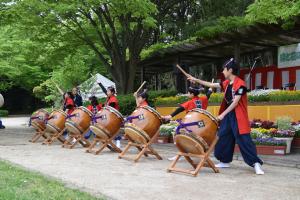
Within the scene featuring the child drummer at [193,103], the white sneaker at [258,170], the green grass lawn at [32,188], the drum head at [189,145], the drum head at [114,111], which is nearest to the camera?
the green grass lawn at [32,188]

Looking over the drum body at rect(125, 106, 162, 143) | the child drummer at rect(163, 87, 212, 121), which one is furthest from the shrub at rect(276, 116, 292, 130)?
the drum body at rect(125, 106, 162, 143)

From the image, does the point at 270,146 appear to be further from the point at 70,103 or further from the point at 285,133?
the point at 70,103

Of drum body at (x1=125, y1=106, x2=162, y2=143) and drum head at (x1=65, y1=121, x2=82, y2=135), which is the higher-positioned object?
drum body at (x1=125, y1=106, x2=162, y2=143)

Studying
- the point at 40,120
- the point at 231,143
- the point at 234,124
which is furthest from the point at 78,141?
the point at 234,124

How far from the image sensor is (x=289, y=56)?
1888 centimetres

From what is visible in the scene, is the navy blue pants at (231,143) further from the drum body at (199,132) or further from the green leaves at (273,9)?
the green leaves at (273,9)

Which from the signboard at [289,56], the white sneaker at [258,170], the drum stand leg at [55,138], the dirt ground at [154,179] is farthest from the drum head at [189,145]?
the signboard at [289,56]

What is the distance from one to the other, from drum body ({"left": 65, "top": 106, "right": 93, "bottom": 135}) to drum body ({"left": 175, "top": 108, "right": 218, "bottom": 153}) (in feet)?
14.0

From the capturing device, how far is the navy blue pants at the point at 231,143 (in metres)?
7.87

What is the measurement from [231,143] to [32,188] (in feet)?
12.1

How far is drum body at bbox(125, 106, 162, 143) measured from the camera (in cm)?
928

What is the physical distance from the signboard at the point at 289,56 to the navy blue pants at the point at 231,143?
1109 centimetres

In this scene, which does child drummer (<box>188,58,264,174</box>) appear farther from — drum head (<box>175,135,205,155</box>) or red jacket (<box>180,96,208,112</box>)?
red jacket (<box>180,96,208,112</box>)

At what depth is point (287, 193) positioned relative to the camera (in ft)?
20.4
